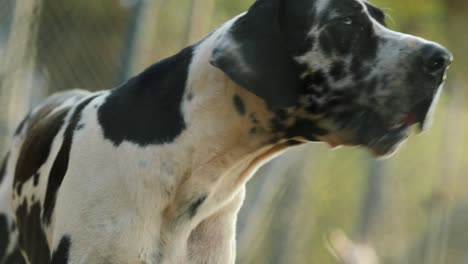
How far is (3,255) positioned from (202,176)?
1.73 meters

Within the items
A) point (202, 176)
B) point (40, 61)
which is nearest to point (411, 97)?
point (202, 176)

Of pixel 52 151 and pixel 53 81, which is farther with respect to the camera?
pixel 53 81

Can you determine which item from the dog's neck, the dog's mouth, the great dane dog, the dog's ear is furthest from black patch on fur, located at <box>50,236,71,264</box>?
the dog's mouth

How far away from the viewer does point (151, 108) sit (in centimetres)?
445

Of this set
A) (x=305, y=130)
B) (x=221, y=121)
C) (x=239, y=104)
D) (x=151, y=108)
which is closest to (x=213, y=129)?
Answer: (x=221, y=121)

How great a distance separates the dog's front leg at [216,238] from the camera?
456cm

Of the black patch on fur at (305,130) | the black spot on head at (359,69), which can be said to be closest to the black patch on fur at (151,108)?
the black patch on fur at (305,130)

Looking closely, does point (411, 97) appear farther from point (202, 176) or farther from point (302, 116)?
point (202, 176)

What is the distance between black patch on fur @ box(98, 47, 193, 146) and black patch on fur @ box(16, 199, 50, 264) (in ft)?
2.35

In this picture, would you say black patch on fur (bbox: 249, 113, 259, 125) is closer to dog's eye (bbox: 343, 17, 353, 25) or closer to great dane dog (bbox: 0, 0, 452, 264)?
great dane dog (bbox: 0, 0, 452, 264)

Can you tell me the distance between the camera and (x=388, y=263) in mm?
15070

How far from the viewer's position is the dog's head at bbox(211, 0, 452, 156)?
4152mm

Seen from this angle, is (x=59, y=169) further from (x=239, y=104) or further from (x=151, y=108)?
(x=239, y=104)

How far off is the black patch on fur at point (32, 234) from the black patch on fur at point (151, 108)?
0.71 m
